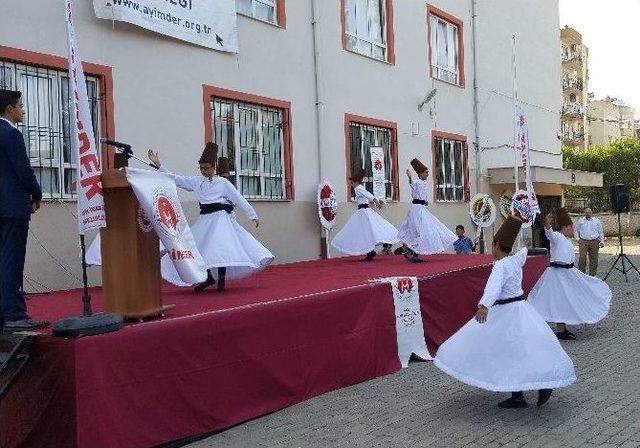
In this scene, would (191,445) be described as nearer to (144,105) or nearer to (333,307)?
(333,307)

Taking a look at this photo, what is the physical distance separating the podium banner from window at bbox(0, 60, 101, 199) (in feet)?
10.9

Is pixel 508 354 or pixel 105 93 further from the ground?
pixel 105 93

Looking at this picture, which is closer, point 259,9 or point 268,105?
point 268,105

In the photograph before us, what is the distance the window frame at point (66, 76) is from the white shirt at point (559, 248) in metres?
5.93

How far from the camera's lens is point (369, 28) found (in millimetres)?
14305

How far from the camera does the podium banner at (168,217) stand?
4.81 m

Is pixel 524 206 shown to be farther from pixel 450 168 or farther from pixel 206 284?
pixel 206 284

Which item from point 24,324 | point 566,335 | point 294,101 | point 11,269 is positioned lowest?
point 566,335

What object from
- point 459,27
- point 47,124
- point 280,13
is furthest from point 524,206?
point 47,124

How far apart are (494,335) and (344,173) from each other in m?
7.69

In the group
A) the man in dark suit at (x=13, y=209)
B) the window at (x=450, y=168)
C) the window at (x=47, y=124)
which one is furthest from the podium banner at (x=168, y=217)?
the window at (x=450, y=168)

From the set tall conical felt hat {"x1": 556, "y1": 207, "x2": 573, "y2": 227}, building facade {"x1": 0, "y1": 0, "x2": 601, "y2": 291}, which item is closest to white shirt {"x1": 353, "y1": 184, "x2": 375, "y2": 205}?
building facade {"x1": 0, "y1": 0, "x2": 601, "y2": 291}

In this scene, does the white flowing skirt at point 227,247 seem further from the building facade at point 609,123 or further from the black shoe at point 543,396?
the building facade at point 609,123

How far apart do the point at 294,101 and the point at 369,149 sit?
2560 millimetres
